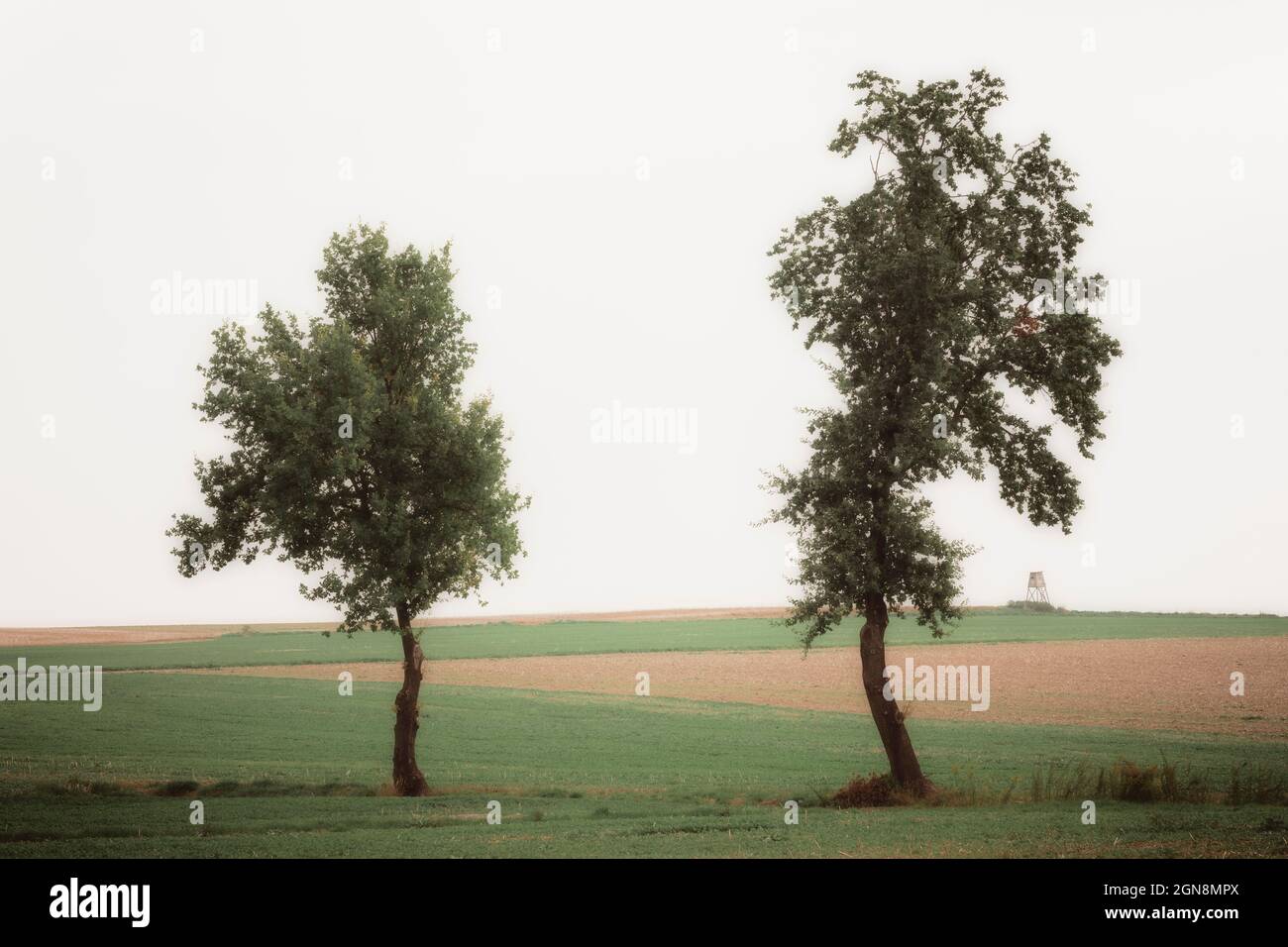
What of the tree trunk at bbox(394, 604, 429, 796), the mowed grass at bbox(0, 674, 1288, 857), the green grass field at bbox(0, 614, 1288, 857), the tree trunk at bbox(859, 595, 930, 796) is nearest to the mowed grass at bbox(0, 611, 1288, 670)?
the green grass field at bbox(0, 614, 1288, 857)

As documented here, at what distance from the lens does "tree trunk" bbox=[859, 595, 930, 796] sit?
3534cm

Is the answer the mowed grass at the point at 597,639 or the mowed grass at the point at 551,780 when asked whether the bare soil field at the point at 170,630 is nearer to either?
the mowed grass at the point at 597,639

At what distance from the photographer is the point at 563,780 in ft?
136

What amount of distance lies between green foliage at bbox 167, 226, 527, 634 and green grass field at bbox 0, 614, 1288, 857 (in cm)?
746

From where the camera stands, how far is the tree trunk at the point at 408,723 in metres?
37.6

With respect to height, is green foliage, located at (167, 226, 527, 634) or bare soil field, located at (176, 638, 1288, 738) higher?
green foliage, located at (167, 226, 527, 634)

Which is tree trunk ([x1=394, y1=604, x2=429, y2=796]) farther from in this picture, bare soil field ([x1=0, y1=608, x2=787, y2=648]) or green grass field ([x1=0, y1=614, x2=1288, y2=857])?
bare soil field ([x1=0, y1=608, x2=787, y2=648])

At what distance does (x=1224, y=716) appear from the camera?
58.4 m

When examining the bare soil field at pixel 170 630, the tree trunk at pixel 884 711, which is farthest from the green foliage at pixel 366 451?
the bare soil field at pixel 170 630

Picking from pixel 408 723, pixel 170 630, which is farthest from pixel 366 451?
pixel 170 630

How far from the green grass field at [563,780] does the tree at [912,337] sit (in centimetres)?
662

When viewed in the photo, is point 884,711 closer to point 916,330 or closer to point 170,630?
point 916,330

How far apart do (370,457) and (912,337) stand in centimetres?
1801

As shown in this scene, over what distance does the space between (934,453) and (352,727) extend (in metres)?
35.8
